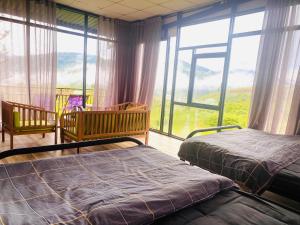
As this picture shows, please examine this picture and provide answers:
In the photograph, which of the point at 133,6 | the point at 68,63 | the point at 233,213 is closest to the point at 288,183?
the point at 233,213

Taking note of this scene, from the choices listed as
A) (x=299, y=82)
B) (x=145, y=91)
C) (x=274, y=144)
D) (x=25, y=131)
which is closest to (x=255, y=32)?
(x=299, y=82)

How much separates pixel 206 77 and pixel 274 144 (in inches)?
91.6

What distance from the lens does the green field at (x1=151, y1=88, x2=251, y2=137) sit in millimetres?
3904

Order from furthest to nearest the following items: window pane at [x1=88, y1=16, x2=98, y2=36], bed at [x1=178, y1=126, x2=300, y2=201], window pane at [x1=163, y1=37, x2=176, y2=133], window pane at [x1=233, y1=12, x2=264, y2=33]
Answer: window pane at [x1=88, y1=16, x2=98, y2=36]
window pane at [x1=163, y1=37, x2=176, y2=133]
window pane at [x1=233, y1=12, x2=264, y2=33]
bed at [x1=178, y1=126, x2=300, y2=201]

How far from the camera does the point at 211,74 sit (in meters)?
4.24

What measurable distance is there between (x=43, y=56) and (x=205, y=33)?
334 centimetres

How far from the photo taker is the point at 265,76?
3148mm

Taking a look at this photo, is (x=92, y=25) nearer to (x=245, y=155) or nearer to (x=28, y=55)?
(x=28, y=55)

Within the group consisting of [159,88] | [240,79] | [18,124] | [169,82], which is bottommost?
[18,124]

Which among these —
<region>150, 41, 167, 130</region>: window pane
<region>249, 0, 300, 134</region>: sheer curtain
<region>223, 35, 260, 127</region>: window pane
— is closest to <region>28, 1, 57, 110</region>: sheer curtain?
<region>150, 41, 167, 130</region>: window pane

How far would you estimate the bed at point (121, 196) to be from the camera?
884 mm

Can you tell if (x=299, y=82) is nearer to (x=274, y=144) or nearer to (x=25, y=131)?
(x=274, y=144)

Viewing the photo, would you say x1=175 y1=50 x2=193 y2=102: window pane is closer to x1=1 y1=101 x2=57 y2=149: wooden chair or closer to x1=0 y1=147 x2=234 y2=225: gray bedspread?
x1=1 y1=101 x2=57 y2=149: wooden chair

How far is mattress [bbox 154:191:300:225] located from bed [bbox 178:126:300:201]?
0.59 m
